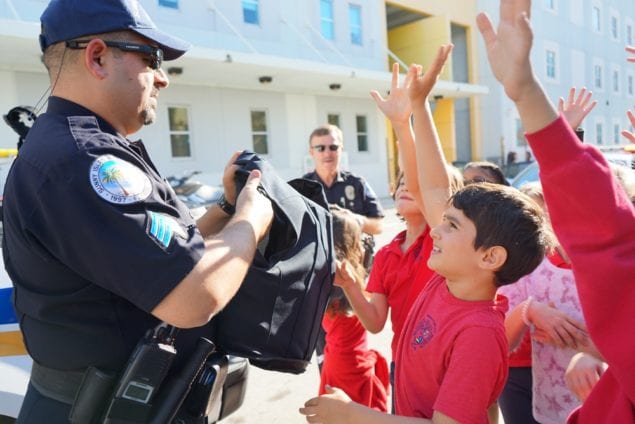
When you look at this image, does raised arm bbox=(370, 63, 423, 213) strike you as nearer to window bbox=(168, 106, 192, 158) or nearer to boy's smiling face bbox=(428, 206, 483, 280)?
boy's smiling face bbox=(428, 206, 483, 280)

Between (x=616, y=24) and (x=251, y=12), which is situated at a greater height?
(x=616, y=24)

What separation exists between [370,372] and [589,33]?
1283 inches

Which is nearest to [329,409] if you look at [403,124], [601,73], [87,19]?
[403,124]

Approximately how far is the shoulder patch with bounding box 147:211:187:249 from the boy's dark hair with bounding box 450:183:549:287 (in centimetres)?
90

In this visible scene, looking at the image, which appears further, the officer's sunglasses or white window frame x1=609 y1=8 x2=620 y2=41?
white window frame x1=609 y1=8 x2=620 y2=41

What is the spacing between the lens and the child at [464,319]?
4.52 ft

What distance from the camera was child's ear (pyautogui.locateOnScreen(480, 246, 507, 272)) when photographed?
1.55 meters

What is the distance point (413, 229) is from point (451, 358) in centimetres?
106

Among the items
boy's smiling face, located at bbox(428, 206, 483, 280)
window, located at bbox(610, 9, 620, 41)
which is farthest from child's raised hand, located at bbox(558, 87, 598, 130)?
window, located at bbox(610, 9, 620, 41)

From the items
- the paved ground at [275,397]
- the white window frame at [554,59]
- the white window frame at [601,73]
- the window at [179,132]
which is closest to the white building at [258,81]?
the window at [179,132]

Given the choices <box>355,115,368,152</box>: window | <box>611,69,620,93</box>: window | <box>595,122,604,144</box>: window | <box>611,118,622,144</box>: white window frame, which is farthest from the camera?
<box>611,69,620,93</box>: window

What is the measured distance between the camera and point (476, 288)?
5.16 feet

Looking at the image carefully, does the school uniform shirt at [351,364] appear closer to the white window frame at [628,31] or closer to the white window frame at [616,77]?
the white window frame at [616,77]

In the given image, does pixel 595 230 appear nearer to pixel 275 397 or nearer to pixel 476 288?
pixel 476 288
